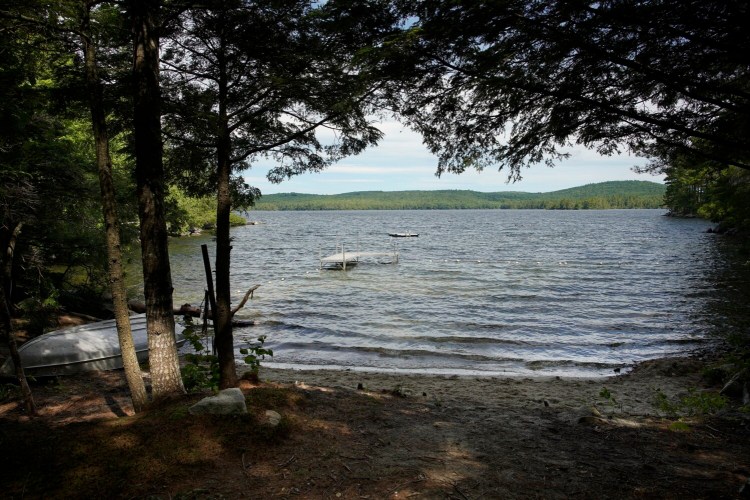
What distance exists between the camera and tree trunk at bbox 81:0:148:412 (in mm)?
5434

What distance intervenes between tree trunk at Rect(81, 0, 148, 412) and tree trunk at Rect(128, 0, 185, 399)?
16.2 inches

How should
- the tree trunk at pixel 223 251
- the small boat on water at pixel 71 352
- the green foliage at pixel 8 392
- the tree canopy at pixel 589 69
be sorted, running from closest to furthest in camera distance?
the tree canopy at pixel 589 69 → the tree trunk at pixel 223 251 → the green foliage at pixel 8 392 → the small boat on water at pixel 71 352

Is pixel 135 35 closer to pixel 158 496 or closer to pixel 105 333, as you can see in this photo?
pixel 158 496

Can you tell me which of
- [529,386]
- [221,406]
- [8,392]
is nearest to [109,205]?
[221,406]

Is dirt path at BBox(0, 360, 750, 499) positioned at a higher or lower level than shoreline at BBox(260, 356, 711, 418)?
higher

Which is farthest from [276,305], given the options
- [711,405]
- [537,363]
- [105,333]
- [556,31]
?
[556,31]

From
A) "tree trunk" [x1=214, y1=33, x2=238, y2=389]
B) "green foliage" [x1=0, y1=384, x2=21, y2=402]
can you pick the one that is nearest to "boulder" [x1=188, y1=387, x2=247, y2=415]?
"tree trunk" [x1=214, y1=33, x2=238, y2=389]

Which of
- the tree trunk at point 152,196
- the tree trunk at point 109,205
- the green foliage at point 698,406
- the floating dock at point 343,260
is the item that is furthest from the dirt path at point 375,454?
the floating dock at point 343,260

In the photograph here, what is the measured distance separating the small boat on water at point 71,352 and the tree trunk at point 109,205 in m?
4.18

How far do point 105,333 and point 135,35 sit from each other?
27.1 feet

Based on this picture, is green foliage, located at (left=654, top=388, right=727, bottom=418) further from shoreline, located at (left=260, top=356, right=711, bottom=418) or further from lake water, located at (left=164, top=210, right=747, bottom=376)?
lake water, located at (left=164, top=210, right=747, bottom=376)

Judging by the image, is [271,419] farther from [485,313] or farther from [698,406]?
[485,313]

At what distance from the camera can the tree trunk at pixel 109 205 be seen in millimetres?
5434

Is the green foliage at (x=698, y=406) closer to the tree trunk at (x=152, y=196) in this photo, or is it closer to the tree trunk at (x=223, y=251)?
the tree trunk at (x=223, y=251)
